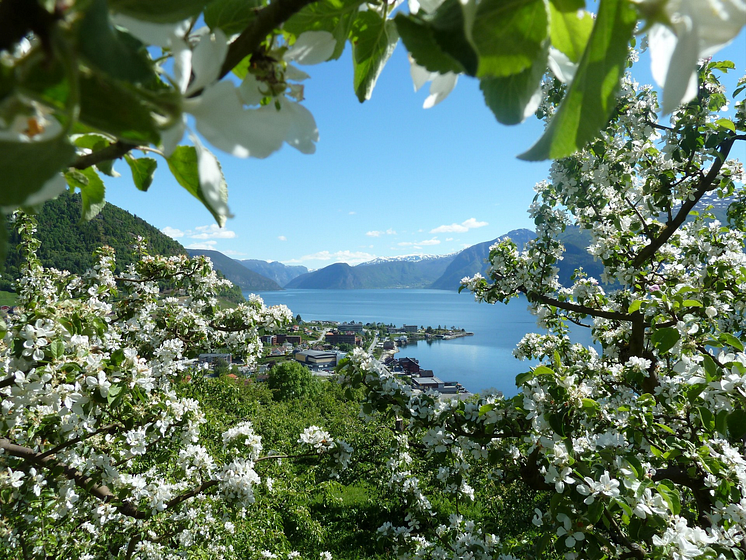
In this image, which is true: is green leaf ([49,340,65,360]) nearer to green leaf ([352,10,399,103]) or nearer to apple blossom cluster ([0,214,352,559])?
apple blossom cluster ([0,214,352,559])

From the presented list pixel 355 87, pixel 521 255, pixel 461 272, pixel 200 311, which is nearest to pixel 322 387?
pixel 200 311

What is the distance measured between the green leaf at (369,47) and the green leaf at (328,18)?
0.08 ft

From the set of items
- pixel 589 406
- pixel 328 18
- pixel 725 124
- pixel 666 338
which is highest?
pixel 725 124

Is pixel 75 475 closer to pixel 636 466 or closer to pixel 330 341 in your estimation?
pixel 636 466

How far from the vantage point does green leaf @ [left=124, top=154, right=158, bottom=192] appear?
42cm

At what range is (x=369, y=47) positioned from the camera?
378mm

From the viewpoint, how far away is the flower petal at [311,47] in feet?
1.07

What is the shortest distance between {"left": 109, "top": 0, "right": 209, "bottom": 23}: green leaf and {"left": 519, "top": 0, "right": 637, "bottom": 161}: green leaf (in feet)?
0.76

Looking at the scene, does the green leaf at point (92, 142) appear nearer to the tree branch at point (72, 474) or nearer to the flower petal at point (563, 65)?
the flower petal at point (563, 65)

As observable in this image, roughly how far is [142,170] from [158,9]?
290 mm

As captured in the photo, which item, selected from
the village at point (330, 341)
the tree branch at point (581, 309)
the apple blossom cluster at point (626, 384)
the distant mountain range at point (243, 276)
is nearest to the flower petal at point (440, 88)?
the apple blossom cluster at point (626, 384)

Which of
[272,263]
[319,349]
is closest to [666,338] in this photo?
[319,349]

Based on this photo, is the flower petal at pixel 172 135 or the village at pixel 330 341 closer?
the flower petal at pixel 172 135

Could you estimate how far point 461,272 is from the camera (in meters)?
99.1
